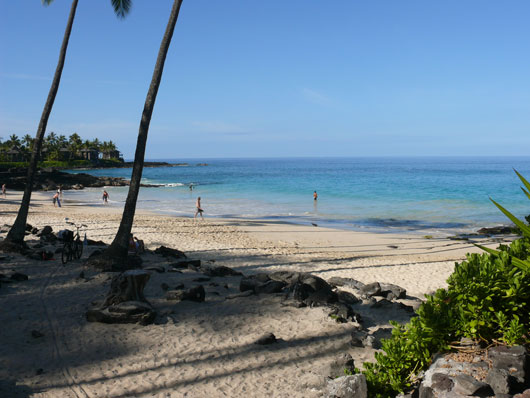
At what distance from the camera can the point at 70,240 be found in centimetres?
Answer: 1200

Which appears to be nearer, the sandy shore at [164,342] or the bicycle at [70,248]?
the sandy shore at [164,342]

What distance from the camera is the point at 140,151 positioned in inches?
444

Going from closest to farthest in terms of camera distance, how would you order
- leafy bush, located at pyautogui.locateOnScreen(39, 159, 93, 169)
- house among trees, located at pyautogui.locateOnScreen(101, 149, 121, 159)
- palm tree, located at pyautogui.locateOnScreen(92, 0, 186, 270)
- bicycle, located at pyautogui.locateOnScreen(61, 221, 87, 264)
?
Result: palm tree, located at pyautogui.locateOnScreen(92, 0, 186, 270) → bicycle, located at pyautogui.locateOnScreen(61, 221, 87, 264) → leafy bush, located at pyautogui.locateOnScreen(39, 159, 93, 169) → house among trees, located at pyautogui.locateOnScreen(101, 149, 121, 159)

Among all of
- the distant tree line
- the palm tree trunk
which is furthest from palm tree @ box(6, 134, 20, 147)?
the palm tree trunk

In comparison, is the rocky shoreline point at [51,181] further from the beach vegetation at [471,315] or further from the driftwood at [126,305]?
the beach vegetation at [471,315]

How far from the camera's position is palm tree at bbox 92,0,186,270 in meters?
11.3

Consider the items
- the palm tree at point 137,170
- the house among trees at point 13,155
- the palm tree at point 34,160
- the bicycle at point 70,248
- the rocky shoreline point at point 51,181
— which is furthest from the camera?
the house among trees at point 13,155

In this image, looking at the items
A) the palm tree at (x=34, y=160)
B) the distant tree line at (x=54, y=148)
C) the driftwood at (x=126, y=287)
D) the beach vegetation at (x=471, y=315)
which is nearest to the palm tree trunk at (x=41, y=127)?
the palm tree at (x=34, y=160)

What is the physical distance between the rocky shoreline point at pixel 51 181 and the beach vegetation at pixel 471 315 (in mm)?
60840

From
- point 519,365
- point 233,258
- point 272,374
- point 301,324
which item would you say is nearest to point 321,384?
point 272,374

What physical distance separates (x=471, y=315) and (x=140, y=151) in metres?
9.22

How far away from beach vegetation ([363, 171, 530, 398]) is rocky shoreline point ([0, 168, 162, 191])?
6084 centimetres

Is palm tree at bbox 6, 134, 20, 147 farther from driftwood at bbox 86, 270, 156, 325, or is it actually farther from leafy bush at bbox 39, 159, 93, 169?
driftwood at bbox 86, 270, 156, 325

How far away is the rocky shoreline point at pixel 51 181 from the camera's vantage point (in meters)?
58.5
